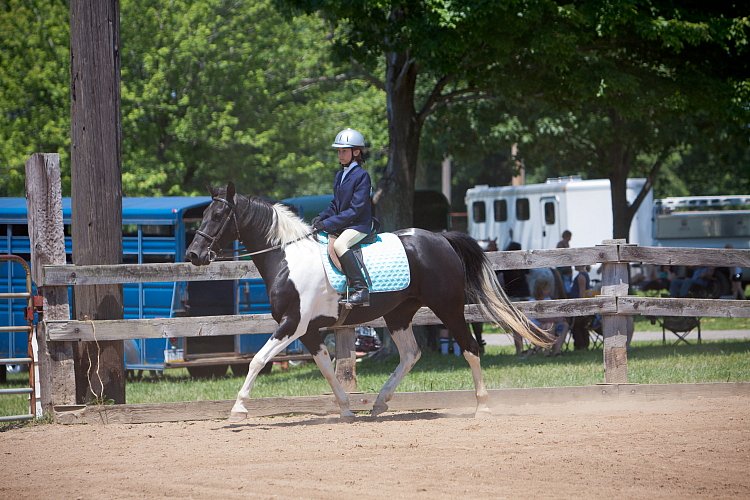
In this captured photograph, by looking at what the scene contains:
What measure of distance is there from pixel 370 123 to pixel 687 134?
31.1ft

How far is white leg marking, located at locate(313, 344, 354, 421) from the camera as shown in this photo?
935 cm

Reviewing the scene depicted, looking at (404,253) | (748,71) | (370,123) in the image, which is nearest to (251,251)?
(404,253)

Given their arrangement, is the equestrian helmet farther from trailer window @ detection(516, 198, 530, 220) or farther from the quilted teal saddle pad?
trailer window @ detection(516, 198, 530, 220)

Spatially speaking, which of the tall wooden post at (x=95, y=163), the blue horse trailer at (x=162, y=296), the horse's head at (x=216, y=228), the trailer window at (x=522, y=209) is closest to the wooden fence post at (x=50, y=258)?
the tall wooden post at (x=95, y=163)

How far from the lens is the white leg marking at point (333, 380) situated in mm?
9352

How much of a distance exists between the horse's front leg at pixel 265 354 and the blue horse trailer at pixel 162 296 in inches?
264

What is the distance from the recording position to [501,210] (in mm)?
31859

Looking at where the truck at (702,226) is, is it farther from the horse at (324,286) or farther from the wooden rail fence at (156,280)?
the horse at (324,286)

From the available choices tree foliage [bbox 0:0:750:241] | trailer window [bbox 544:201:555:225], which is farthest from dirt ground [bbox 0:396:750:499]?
trailer window [bbox 544:201:555:225]

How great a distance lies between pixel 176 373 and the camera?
1778cm

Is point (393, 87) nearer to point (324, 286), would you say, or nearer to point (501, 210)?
point (324, 286)

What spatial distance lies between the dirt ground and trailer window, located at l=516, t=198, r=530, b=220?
21208mm

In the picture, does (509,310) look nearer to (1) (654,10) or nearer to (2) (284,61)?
(1) (654,10)

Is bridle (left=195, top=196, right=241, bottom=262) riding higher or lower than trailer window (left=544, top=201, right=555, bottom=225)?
lower
